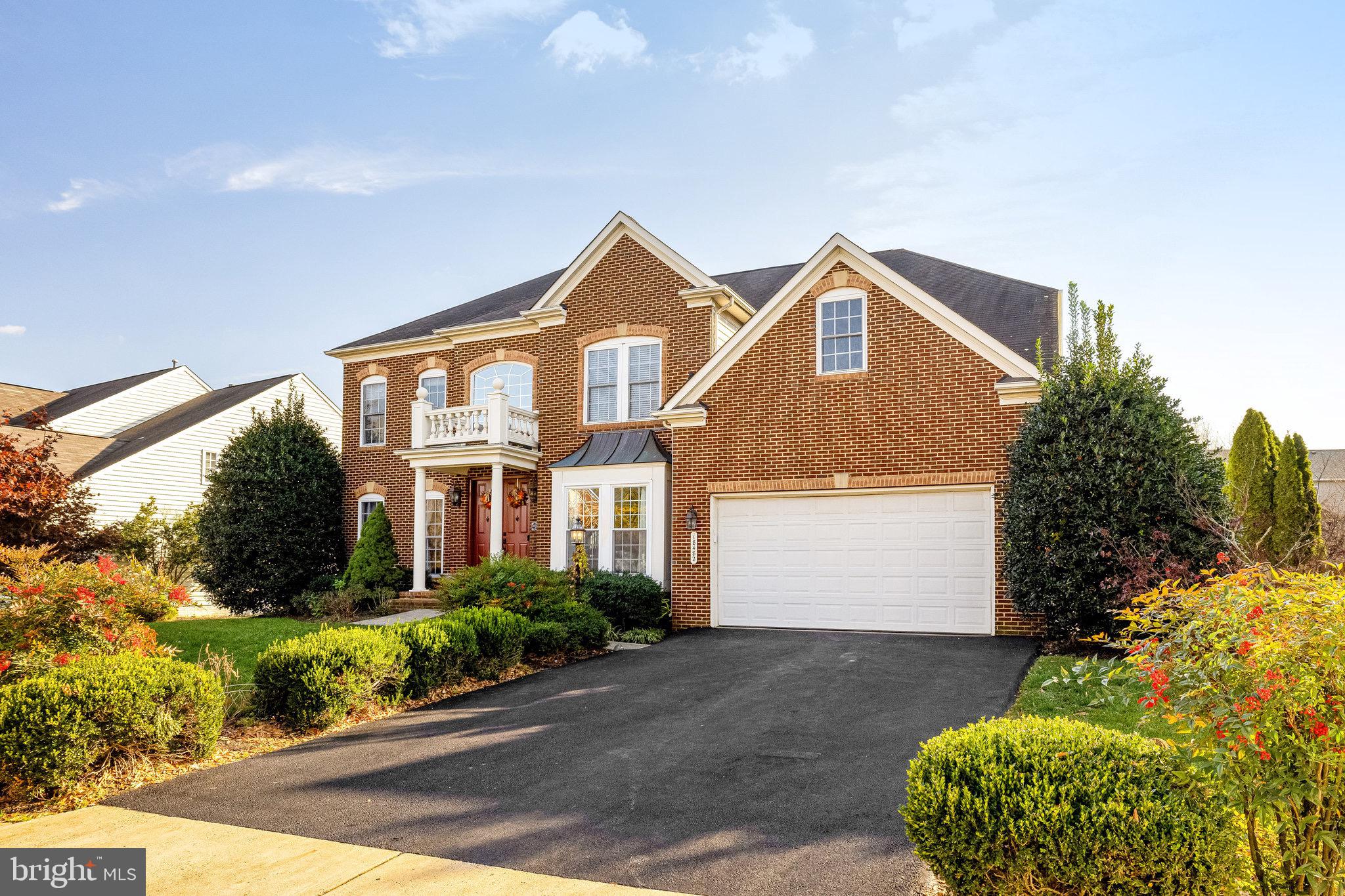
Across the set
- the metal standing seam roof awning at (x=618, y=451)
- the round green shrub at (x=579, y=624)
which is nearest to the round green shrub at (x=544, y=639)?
the round green shrub at (x=579, y=624)

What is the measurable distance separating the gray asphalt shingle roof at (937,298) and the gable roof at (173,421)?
1069 cm

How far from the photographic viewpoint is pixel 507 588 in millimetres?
13133

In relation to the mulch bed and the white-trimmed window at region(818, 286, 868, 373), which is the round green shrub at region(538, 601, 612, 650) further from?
the white-trimmed window at region(818, 286, 868, 373)

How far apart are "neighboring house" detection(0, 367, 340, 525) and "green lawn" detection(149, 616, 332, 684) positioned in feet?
27.2

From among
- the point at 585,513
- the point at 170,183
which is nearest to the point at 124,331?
the point at 170,183

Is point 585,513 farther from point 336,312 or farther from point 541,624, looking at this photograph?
point 336,312

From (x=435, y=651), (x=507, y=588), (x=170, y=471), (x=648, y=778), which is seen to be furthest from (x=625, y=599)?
(x=170, y=471)

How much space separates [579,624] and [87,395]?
3062 centimetres

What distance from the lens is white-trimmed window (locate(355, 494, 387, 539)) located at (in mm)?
21438

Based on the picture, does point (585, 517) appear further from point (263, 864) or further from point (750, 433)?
point (263, 864)

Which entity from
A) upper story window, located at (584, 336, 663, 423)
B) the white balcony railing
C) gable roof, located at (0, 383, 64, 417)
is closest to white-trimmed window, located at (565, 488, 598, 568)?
upper story window, located at (584, 336, 663, 423)

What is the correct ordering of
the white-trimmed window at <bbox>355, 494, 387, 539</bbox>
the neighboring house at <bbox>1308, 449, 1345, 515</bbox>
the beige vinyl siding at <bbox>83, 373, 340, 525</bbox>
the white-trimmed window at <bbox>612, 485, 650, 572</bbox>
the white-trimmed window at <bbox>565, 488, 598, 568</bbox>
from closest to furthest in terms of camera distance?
the white-trimmed window at <bbox>612, 485, 650, 572</bbox>
the white-trimmed window at <bbox>565, 488, 598, 568</bbox>
the white-trimmed window at <bbox>355, 494, 387, 539</bbox>
the beige vinyl siding at <bbox>83, 373, 340, 525</bbox>
the neighboring house at <bbox>1308, 449, 1345, 515</bbox>

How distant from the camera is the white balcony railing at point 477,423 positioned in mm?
17922

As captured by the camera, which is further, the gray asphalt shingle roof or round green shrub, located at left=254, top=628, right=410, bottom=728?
the gray asphalt shingle roof
